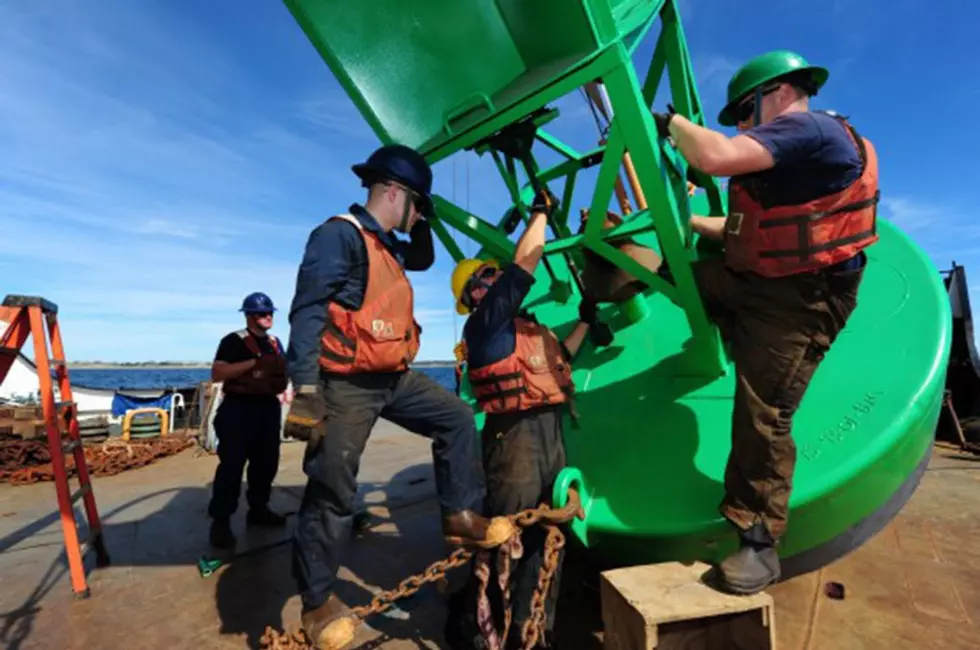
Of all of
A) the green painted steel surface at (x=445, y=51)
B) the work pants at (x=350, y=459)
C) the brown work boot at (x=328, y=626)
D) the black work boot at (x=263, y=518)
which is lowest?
the black work boot at (x=263, y=518)

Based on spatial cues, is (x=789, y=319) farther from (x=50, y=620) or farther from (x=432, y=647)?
(x=50, y=620)

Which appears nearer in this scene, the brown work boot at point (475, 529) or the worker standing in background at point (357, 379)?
the worker standing in background at point (357, 379)

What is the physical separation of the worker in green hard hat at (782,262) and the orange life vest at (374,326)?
1387mm

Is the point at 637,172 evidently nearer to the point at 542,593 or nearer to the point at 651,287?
the point at 651,287

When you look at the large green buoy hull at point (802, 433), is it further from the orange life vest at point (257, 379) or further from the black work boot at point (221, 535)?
the black work boot at point (221, 535)

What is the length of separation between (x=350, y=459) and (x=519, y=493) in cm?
91

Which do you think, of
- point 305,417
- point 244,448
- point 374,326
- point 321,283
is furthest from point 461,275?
point 244,448

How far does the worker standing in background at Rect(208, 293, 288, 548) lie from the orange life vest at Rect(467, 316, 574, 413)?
2.27 m

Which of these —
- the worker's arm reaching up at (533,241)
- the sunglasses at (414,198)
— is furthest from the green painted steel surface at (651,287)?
the sunglasses at (414,198)

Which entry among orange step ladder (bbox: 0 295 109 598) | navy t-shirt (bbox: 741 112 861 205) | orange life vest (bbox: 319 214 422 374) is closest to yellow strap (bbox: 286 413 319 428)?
orange life vest (bbox: 319 214 422 374)

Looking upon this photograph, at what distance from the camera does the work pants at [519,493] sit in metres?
2.51

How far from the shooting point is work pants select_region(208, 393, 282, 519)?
4.10 meters

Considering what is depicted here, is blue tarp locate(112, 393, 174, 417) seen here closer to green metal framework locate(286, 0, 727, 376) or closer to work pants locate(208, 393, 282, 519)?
work pants locate(208, 393, 282, 519)

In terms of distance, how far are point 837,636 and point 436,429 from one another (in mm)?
2206
